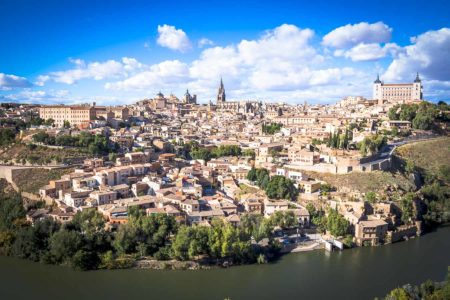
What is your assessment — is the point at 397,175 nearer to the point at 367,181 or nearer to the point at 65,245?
the point at 367,181

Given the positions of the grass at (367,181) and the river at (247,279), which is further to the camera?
the grass at (367,181)

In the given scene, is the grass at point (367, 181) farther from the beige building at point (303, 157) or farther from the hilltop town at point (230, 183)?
the beige building at point (303, 157)

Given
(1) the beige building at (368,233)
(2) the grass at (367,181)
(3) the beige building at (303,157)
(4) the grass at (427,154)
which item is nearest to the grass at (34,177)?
(3) the beige building at (303,157)

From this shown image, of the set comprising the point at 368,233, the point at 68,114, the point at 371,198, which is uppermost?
the point at 68,114

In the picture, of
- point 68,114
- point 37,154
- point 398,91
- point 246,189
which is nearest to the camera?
point 246,189

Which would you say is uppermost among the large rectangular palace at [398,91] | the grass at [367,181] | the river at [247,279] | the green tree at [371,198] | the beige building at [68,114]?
the large rectangular palace at [398,91]

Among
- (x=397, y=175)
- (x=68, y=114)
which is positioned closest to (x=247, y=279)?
(x=397, y=175)

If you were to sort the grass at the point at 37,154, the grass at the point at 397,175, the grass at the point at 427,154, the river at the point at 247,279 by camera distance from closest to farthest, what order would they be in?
the river at the point at 247,279 → the grass at the point at 397,175 → the grass at the point at 37,154 → the grass at the point at 427,154

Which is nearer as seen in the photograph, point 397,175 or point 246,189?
point 246,189
